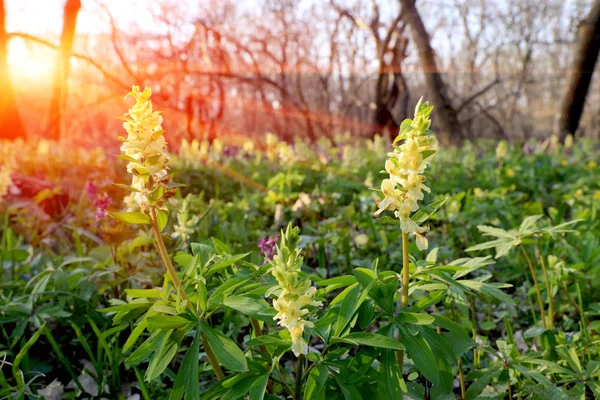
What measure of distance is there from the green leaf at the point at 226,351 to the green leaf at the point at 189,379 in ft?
0.10

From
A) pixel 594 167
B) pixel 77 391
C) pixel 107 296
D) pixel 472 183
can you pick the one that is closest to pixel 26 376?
pixel 77 391

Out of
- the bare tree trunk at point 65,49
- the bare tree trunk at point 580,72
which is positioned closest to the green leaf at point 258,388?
the bare tree trunk at point 65,49

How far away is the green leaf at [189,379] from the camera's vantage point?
3.34 feet

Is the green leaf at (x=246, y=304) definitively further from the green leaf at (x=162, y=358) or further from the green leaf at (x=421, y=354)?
the green leaf at (x=421, y=354)

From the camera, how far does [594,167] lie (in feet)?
17.7

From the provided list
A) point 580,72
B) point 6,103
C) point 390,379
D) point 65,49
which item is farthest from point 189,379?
point 580,72

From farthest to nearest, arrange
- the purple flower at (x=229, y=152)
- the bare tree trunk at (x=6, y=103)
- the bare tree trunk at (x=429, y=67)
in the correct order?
1. the bare tree trunk at (x=429, y=67)
2. the bare tree trunk at (x=6, y=103)
3. the purple flower at (x=229, y=152)

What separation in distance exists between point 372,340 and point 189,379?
1.45ft

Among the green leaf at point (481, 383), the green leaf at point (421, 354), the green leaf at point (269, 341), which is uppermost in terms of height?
the green leaf at point (269, 341)

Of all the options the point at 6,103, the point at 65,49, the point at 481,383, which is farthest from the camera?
the point at 6,103

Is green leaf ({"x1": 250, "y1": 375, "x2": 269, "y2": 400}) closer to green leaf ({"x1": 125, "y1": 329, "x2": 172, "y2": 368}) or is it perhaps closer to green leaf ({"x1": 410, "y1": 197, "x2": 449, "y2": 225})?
green leaf ({"x1": 125, "y1": 329, "x2": 172, "y2": 368})

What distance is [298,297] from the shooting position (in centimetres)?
93

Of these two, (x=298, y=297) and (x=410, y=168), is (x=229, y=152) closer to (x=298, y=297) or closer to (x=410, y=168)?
(x=410, y=168)

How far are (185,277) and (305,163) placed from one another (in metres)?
4.75
